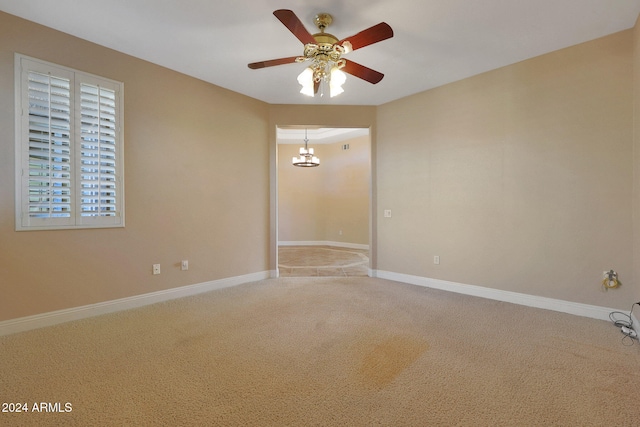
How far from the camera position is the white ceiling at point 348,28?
2404 millimetres

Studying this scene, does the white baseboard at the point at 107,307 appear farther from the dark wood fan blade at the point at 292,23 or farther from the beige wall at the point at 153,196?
the dark wood fan blade at the point at 292,23

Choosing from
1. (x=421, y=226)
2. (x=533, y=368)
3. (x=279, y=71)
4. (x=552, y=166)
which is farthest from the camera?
(x=421, y=226)

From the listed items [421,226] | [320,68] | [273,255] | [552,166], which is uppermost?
[320,68]

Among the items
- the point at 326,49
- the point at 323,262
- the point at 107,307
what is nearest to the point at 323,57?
the point at 326,49

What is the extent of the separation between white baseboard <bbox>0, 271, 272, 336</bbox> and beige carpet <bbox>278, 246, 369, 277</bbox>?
121cm

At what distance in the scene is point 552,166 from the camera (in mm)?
3158

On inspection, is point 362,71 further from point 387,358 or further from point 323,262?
point 323,262

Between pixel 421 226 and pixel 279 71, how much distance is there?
115 inches

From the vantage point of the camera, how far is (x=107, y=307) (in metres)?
3.09

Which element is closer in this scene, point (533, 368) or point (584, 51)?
point (533, 368)

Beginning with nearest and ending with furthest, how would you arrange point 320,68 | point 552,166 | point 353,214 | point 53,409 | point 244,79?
1. point 53,409
2. point 320,68
3. point 552,166
4. point 244,79
5. point 353,214

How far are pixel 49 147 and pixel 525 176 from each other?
5.04m

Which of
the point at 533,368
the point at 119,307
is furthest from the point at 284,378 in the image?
the point at 119,307

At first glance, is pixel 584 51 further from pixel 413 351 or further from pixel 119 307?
pixel 119 307
